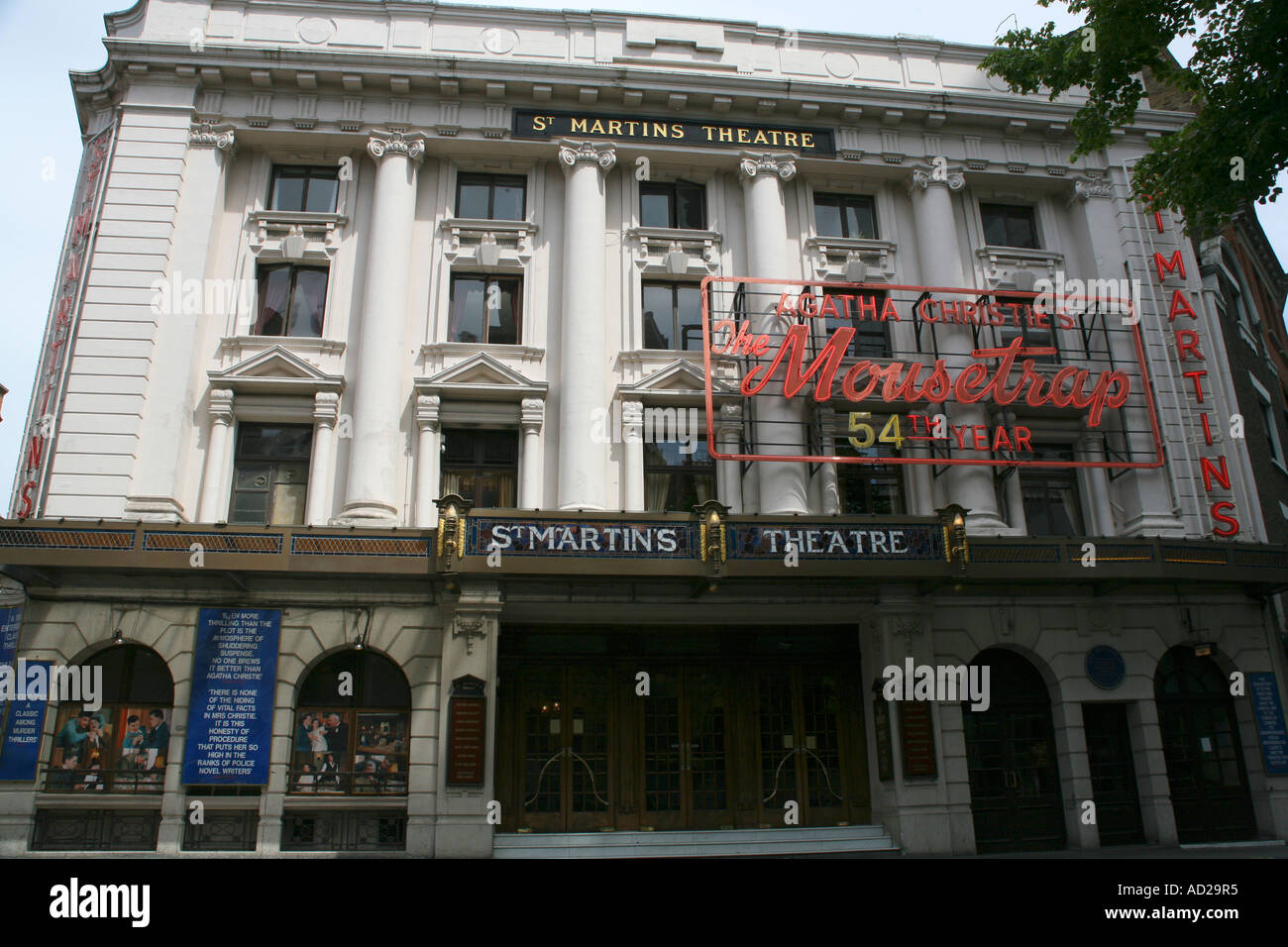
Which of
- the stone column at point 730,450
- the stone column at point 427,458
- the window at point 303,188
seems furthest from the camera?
the window at point 303,188

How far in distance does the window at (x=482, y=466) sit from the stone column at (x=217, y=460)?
434cm

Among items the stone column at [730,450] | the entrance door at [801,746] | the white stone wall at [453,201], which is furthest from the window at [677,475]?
the entrance door at [801,746]

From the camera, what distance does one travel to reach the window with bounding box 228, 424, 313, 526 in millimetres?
18484

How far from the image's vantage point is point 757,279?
19.7 meters

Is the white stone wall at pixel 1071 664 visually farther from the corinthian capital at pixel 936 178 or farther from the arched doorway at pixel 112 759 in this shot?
the arched doorway at pixel 112 759

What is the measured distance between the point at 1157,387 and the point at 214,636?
20773 millimetres

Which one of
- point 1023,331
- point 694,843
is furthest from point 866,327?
point 694,843

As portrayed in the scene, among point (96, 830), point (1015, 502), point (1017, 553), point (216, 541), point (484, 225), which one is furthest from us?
point (484, 225)

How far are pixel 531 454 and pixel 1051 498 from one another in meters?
11.8

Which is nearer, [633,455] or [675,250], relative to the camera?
[633,455]

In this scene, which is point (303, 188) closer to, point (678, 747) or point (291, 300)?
point (291, 300)

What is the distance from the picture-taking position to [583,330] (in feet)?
64.5

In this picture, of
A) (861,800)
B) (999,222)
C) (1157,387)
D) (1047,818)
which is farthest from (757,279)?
(1047,818)

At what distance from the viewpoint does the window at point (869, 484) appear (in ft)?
65.4
